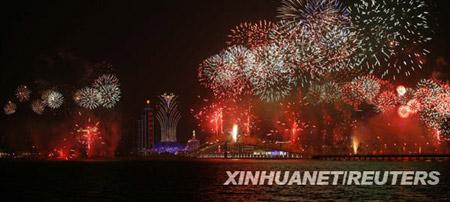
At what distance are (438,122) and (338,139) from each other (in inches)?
3129

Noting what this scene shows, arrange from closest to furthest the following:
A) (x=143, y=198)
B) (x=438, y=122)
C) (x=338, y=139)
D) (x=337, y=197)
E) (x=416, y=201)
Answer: (x=416, y=201) < (x=337, y=197) < (x=143, y=198) < (x=438, y=122) < (x=338, y=139)

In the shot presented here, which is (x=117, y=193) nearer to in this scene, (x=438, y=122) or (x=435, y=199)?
(x=435, y=199)

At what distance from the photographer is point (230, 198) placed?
156ft

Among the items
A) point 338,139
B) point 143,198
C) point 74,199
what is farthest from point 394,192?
point 338,139

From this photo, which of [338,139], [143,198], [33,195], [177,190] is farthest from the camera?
[338,139]

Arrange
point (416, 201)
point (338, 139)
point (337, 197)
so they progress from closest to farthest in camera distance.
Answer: point (416, 201)
point (337, 197)
point (338, 139)

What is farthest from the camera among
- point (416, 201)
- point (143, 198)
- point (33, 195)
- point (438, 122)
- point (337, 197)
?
point (438, 122)

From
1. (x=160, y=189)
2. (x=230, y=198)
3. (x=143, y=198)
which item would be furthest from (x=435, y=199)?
(x=160, y=189)

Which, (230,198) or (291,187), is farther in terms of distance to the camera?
(291,187)

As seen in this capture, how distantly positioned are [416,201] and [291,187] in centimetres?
1510

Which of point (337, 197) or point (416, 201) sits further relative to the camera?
point (337, 197)

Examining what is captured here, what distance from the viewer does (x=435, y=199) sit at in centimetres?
4553

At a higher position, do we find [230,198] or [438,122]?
[438,122]

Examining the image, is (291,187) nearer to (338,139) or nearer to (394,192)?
(394,192)
